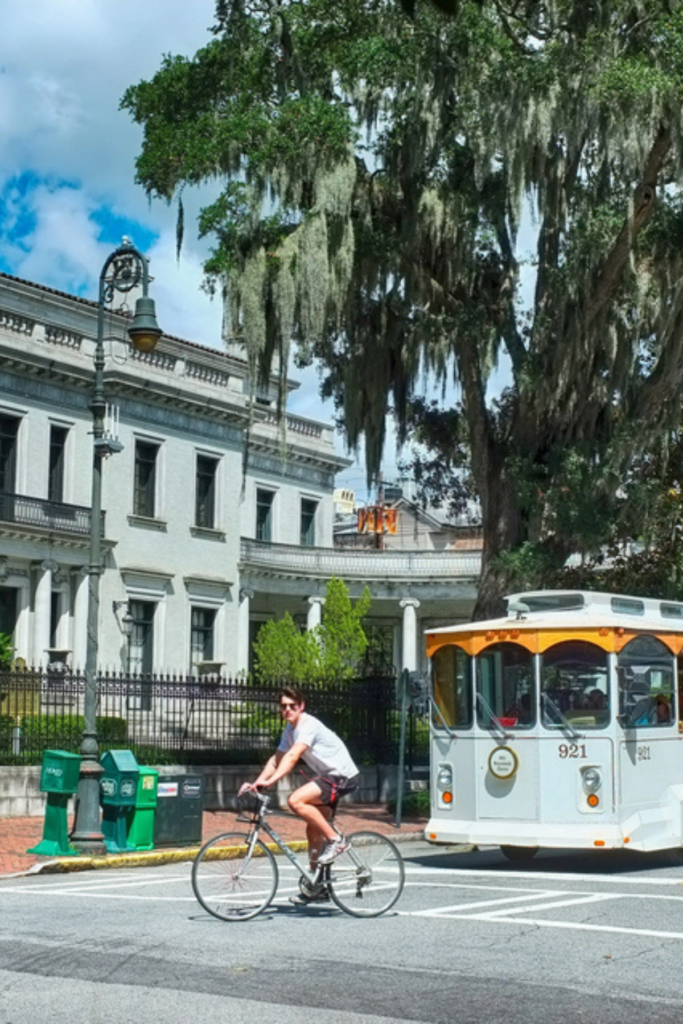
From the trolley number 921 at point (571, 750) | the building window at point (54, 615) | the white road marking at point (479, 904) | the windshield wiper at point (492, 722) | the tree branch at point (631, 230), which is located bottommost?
the white road marking at point (479, 904)

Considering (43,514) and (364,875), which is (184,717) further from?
Result: (43,514)

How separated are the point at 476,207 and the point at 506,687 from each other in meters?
7.91

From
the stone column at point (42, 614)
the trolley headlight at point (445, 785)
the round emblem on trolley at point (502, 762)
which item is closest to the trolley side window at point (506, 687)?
the round emblem on trolley at point (502, 762)

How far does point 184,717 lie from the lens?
82.3 feet

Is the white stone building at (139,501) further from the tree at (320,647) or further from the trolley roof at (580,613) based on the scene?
the trolley roof at (580,613)

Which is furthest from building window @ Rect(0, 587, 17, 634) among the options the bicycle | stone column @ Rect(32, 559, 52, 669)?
the bicycle

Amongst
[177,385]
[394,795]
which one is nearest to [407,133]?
[394,795]

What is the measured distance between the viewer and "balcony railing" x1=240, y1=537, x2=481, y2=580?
174ft

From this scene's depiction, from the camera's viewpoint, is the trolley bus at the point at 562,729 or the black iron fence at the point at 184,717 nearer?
the trolley bus at the point at 562,729

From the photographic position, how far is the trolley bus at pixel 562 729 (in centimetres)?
1631

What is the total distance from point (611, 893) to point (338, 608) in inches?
1261

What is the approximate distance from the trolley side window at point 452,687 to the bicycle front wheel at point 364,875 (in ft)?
17.5

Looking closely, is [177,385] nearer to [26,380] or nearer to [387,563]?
[26,380]

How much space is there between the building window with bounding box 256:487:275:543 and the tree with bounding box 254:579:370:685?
756cm
